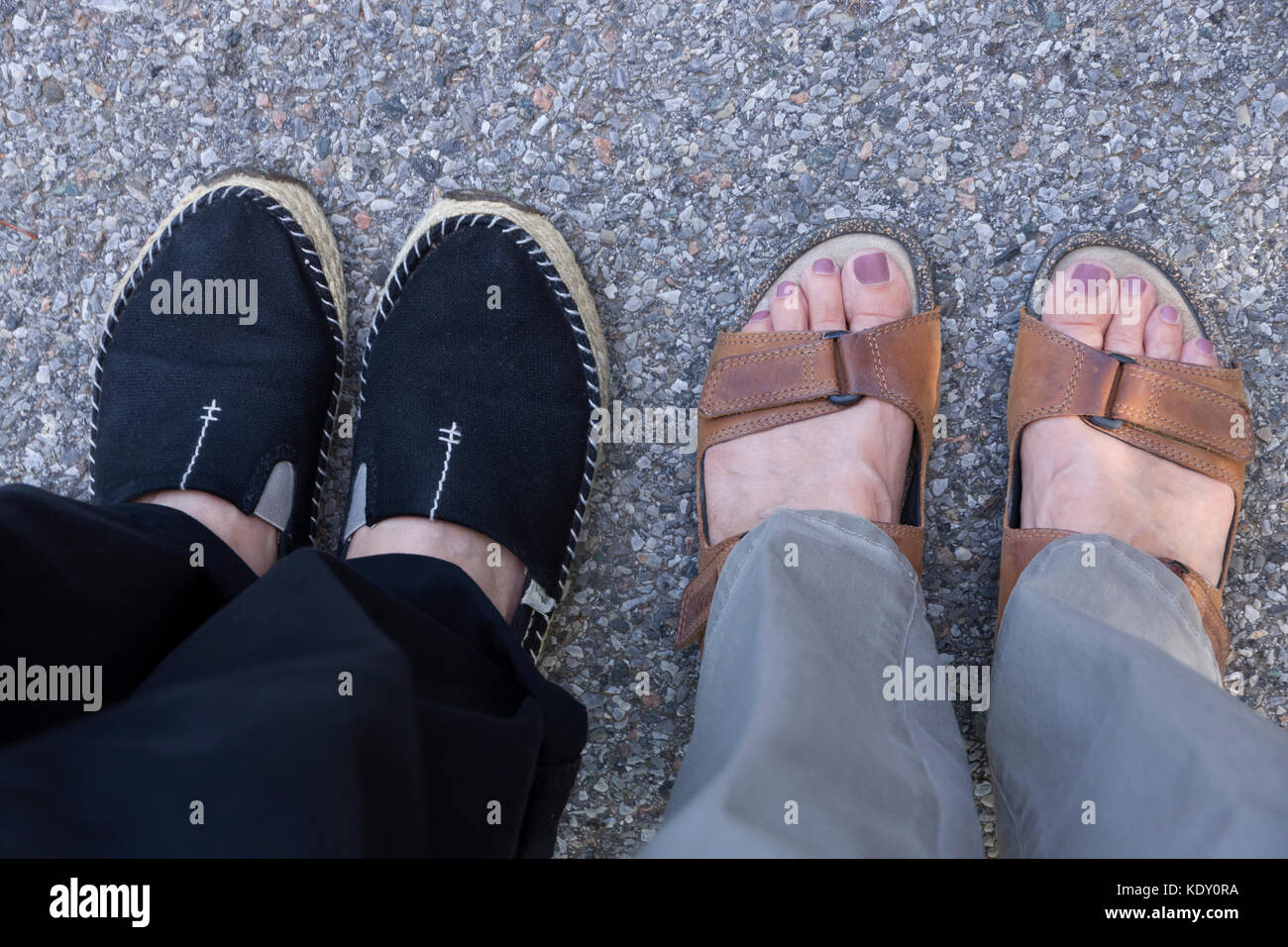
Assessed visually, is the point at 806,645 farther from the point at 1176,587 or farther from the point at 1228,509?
the point at 1228,509

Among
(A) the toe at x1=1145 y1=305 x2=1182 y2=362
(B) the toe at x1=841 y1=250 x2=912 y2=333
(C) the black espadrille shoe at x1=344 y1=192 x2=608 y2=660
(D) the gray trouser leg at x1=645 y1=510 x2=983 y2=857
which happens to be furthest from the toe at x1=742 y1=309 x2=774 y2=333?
(A) the toe at x1=1145 y1=305 x2=1182 y2=362

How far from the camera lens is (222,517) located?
1.23 metres

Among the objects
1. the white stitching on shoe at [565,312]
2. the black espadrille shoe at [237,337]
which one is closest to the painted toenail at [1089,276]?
the white stitching on shoe at [565,312]

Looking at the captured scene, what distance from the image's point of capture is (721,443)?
1.27 metres

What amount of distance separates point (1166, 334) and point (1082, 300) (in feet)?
0.46

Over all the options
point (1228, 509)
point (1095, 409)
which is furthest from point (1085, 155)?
point (1228, 509)

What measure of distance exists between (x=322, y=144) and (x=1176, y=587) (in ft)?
4.65

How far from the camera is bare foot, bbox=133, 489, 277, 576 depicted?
122cm

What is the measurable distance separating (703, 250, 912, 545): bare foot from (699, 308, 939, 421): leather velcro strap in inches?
1.1

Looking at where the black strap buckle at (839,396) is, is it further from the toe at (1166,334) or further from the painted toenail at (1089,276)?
the toe at (1166,334)

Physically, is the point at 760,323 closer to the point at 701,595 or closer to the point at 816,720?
the point at 701,595

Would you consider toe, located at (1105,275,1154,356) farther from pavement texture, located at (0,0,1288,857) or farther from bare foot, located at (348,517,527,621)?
bare foot, located at (348,517,527,621)

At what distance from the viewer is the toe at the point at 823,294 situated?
1.27 m

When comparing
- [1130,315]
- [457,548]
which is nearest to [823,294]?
[1130,315]
